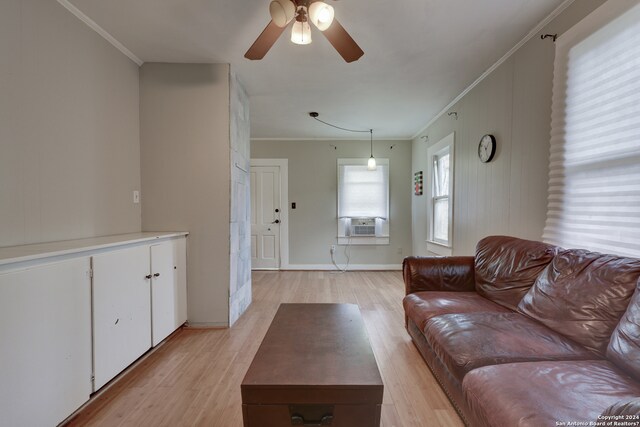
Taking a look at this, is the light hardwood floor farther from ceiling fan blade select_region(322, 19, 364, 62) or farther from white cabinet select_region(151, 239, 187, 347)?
ceiling fan blade select_region(322, 19, 364, 62)

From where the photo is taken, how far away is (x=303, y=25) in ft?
4.99

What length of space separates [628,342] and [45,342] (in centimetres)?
253

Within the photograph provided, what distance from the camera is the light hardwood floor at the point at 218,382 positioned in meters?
1.42

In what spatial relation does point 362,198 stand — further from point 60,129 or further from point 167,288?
point 60,129

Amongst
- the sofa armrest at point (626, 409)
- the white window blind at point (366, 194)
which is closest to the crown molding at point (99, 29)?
the sofa armrest at point (626, 409)

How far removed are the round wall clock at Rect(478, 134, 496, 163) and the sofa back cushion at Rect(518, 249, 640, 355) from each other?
1217 millimetres

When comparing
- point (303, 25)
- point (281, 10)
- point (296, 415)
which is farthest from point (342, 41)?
point (296, 415)

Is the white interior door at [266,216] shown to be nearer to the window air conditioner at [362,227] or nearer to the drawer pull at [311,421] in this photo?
the window air conditioner at [362,227]

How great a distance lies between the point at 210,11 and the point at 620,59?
249 cm

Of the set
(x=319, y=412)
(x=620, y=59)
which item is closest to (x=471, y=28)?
(x=620, y=59)

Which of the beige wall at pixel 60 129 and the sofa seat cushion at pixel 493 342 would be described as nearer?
the sofa seat cushion at pixel 493 342

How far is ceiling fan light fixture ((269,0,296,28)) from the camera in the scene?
1359mm

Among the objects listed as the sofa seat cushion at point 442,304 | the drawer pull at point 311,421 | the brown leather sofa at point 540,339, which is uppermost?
the brown leather sofa at point 540,339

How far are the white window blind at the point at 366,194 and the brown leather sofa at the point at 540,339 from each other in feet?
9.58
